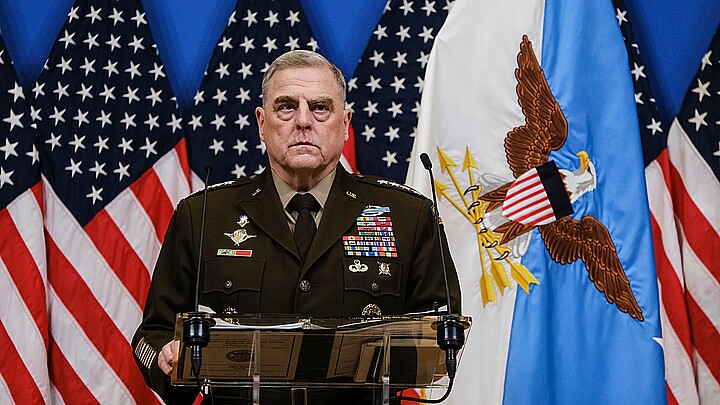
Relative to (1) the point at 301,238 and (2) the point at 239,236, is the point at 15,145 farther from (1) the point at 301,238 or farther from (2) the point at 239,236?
(1) the point at 301,238

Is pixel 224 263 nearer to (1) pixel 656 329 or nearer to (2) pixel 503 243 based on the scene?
(2) pixel 503 243

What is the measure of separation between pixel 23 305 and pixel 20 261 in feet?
0.59

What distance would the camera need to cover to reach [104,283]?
13.4 ft

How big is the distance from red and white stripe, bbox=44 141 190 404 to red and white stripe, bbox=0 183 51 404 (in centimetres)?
8

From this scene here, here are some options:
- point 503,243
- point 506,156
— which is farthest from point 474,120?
point 503,243

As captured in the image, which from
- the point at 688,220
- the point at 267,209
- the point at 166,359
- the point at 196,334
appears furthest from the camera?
the point at 688,220

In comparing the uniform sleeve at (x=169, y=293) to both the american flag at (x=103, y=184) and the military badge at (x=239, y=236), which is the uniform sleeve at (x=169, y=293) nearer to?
the military badge at (x=239, y=236)

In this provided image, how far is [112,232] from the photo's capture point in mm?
4137

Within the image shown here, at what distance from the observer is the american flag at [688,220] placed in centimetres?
409

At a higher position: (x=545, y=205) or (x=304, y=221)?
(x=545, y=205)

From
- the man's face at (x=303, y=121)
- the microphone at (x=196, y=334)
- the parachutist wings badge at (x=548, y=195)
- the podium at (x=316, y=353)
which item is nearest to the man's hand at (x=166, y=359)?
the podium at (x=316, y=353)

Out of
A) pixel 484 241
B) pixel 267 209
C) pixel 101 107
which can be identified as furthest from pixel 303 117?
pixel 101 107

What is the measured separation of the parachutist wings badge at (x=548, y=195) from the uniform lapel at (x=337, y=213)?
→ 3.84 feet

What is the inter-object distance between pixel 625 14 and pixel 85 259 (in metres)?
2.59
